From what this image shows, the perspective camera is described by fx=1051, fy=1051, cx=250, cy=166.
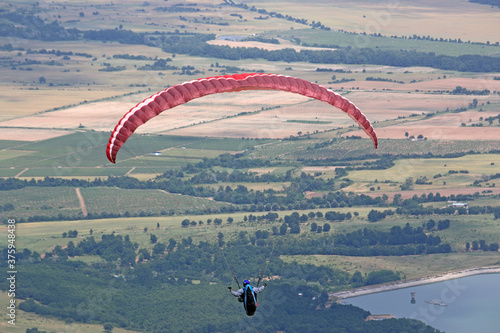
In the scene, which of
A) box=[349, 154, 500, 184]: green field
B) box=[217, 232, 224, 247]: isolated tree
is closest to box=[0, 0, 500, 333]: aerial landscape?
box=[349, 154, 500, 184]: green field

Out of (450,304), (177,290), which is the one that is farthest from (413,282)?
(177,290)

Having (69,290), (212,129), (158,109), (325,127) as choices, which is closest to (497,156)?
(325,127)

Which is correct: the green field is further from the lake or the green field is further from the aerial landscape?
the lake

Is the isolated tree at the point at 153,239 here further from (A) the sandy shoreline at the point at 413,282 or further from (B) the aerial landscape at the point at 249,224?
(A) the sandy shoreline at the point at 413,282

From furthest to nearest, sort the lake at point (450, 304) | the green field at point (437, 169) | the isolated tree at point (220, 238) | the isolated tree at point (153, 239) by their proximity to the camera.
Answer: the green field at point (437, 169) < the isolated tree at point (153, 239) < the isolated tree at point (220, 238) < the lake at point (450, 304)

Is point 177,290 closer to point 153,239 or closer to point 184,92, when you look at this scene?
point 153,239

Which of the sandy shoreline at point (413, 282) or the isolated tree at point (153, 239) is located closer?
the sandy shoreline at point (413, 282)

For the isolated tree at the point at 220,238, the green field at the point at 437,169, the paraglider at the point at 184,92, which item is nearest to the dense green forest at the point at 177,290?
the isolated tree at the point at 220,238
